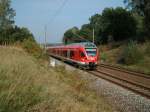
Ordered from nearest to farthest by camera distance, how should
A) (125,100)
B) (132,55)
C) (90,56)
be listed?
(125,100) < (90,56) < (132,55)

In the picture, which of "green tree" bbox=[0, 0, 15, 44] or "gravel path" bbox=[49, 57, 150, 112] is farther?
"green tree" bbox=[0, 0, 15, 44]

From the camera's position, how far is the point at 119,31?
7250cm

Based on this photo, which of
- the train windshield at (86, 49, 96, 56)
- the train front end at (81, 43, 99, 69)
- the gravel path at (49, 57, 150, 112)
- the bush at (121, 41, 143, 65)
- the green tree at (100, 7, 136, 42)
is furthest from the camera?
the green tree at (100, 7, 136, 42)

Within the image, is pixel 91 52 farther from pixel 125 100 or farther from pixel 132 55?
pixel 125 100

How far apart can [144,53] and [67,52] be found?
9.44 meters

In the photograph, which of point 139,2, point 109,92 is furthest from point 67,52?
point 109,92

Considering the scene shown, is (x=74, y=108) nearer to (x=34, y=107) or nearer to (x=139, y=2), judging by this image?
(x=34, y=107)

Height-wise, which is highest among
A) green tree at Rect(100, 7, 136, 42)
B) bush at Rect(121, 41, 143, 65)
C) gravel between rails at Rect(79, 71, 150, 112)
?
green tree at Rect(100, 7, 136, 42)

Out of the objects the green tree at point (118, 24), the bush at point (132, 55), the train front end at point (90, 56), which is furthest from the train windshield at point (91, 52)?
the green tree at point (118, 24)

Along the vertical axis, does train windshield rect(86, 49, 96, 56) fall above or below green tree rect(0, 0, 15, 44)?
below

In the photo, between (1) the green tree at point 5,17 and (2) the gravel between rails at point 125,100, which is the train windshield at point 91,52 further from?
(1) the green tree at point 5,17

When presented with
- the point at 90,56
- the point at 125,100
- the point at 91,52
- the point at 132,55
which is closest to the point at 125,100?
the point at 125,100

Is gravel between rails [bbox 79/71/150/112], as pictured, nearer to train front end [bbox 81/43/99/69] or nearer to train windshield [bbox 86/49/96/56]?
train front end [bbox 81/43/99/69]

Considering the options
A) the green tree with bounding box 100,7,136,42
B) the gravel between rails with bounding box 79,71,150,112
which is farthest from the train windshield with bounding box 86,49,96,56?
the green tree with bounding box 100,7,136,42
